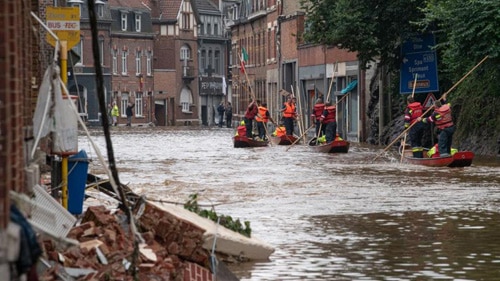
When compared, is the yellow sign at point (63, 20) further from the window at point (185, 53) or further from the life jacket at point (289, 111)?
the window at point (185, 53)

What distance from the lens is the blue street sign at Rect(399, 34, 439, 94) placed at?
4594cm

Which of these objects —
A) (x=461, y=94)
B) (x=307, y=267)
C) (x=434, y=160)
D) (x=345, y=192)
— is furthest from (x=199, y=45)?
(x=307, y=267)

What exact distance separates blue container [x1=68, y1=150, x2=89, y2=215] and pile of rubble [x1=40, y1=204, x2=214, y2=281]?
146cm

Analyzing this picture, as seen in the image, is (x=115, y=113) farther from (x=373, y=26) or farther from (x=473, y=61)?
(x=473, y=61)

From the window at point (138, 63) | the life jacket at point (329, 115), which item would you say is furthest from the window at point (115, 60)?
the life jacket at point (329, 115)

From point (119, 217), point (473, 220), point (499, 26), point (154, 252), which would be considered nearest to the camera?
point (154, 252)

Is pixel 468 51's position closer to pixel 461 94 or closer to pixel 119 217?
pixel 461 94

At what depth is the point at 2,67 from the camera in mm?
7969

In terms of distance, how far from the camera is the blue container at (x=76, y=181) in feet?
50.4

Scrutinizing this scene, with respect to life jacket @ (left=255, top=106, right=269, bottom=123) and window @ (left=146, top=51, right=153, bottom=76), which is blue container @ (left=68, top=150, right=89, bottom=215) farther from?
window @ (left=146, top=51, right=153, bottom=76)

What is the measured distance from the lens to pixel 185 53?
419 ft

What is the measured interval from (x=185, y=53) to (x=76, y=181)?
113 meters

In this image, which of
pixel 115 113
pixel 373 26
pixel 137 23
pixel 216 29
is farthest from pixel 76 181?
pixel 216 29

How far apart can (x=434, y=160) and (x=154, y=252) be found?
72.4ft
